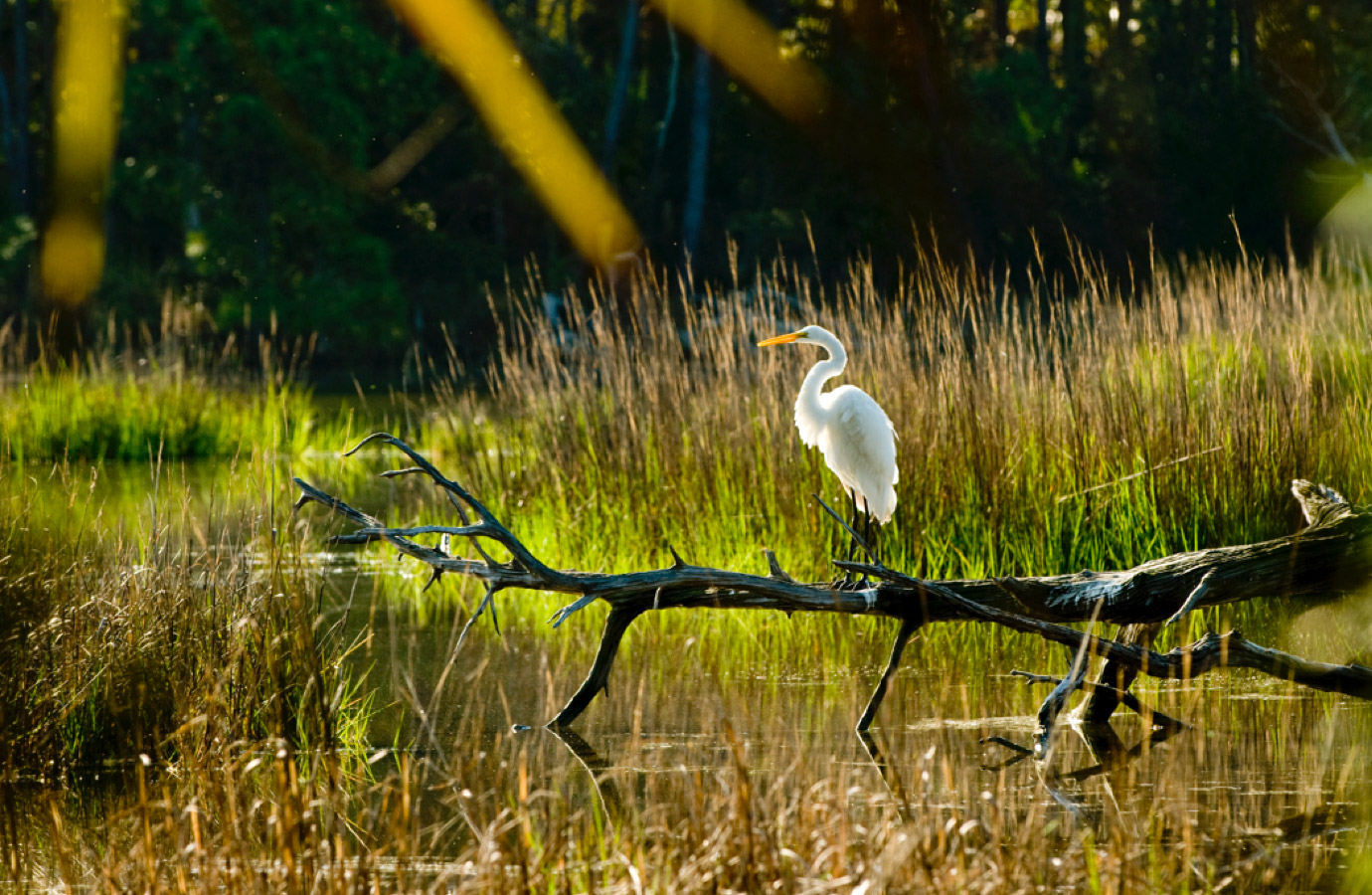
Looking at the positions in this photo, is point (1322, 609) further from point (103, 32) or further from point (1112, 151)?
point (1112, 151)

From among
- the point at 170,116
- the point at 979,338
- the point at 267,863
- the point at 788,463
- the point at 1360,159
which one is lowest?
the point at 267,863

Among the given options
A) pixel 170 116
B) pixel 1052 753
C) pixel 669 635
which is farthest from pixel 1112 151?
pixel 1052 753

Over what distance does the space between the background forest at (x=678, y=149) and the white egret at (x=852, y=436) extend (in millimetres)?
13217

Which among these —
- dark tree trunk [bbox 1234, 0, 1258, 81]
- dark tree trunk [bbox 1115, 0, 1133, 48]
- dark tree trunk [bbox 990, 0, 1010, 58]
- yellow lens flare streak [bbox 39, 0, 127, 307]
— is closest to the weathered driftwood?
yellow lens flare streak [bbox 39, 0, 127, 307]

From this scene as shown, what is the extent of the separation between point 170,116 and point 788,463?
68.1 ft

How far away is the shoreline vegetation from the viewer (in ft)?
8.81

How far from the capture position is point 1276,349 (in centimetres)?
664

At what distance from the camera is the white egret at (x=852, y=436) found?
534 centimetres

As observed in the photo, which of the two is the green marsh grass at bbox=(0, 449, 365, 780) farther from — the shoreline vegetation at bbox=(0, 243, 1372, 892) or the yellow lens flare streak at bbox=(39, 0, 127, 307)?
the yellow lens flare streak at bbox=(39, 0, 127, 307)

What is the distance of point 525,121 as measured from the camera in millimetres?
24719

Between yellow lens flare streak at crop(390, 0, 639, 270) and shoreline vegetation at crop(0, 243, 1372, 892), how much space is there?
14196 mm

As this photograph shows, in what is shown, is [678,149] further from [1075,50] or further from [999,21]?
[999,21]

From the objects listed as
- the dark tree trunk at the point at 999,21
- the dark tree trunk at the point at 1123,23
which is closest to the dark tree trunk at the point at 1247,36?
the dark tree trunk at the point at 1123,23

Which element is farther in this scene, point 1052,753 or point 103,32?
point 103,32
